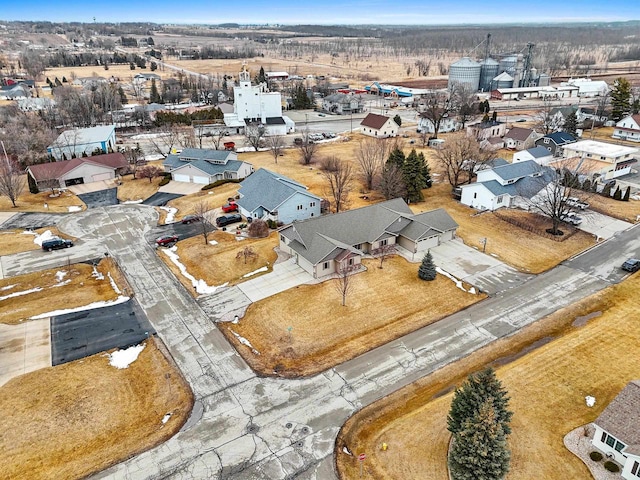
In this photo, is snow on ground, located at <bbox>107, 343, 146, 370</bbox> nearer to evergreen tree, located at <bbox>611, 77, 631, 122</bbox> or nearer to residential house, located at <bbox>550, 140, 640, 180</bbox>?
residential house, located at <bbox>550, 140, 640, 180</bbox>

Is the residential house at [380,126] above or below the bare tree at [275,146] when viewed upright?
above

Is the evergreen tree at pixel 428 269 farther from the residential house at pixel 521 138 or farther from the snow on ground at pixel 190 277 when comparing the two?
the residential house at pixel 521 138

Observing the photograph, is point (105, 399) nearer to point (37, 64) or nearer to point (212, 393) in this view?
point (212, 393)

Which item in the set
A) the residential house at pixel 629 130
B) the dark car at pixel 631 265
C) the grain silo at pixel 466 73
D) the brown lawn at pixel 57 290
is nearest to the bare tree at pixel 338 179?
the brown lawn at pixel 57 290

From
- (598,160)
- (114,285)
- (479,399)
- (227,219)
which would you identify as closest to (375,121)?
(598,160)

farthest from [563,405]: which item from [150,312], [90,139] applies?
[90,139]

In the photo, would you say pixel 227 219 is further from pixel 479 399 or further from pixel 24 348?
pixel 479 399
